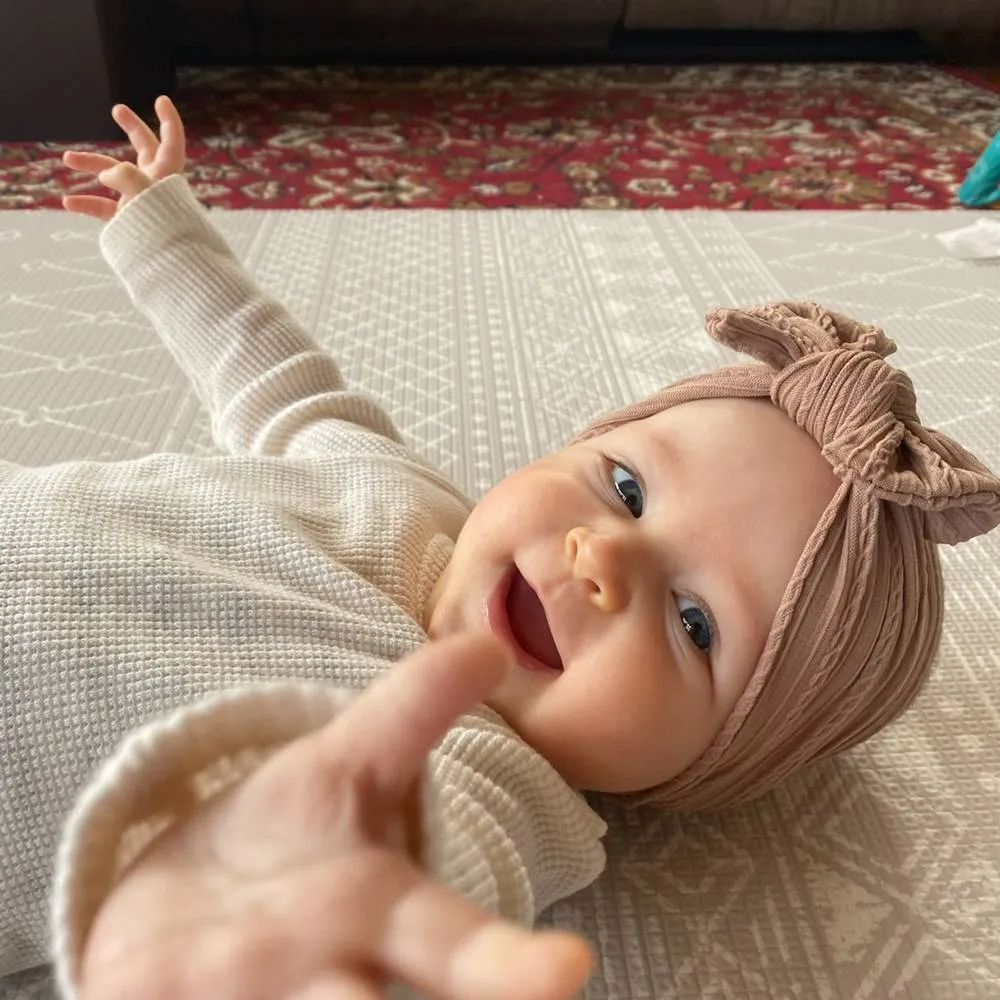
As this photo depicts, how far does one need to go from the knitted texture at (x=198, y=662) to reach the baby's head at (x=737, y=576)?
0.04 meters

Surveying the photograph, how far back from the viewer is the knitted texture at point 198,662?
1.13 ft

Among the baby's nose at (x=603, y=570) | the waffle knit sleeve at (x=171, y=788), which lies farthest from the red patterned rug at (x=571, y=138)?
the waffle knit sleeve at (x=171, y=788)

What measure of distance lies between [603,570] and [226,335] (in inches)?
15.6

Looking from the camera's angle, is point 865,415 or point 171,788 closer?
point 171,788

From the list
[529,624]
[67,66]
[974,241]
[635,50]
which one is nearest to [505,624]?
[529,624]

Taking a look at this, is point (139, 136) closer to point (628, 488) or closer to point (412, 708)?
point (628, 488)

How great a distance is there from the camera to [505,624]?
22.4 inches

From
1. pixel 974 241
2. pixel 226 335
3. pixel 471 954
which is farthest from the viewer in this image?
pixel 974 241

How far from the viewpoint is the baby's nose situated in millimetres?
518

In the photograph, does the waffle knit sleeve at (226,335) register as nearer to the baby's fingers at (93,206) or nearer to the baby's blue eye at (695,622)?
the baby's fingers at (93,206)

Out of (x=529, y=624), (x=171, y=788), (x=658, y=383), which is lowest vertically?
(x=658, y=383)

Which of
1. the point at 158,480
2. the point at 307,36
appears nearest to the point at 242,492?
the point at 158,480

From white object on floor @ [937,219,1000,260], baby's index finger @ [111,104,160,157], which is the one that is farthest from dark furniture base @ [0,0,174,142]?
white object on floor @ [937,219,1000,260]

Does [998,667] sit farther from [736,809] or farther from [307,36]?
[307,36]
